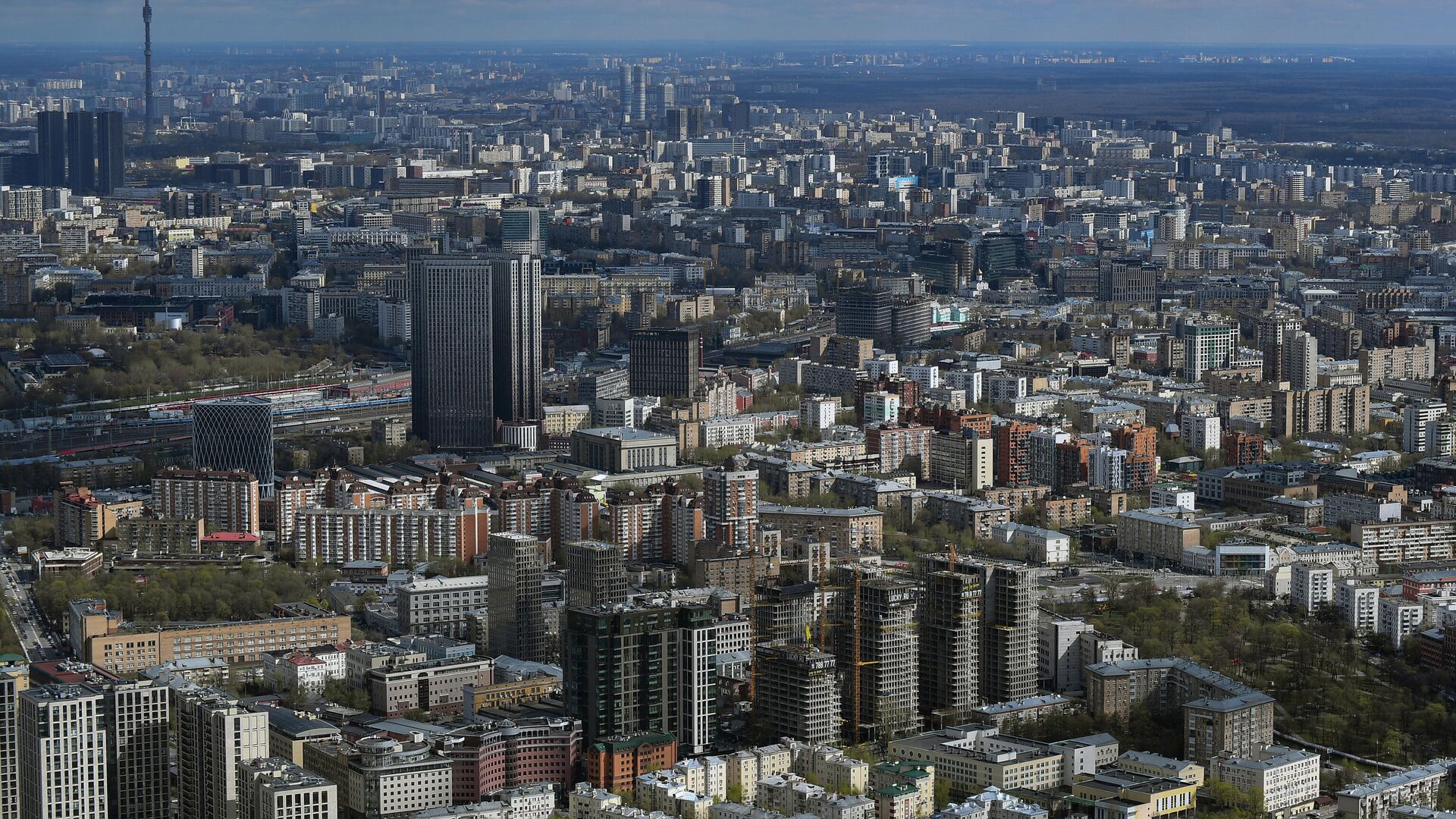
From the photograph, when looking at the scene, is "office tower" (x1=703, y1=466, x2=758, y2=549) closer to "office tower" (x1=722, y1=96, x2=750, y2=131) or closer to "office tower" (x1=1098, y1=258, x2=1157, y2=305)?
"office tower" (x1=1098, y1=258, x2=1157, y2=305)

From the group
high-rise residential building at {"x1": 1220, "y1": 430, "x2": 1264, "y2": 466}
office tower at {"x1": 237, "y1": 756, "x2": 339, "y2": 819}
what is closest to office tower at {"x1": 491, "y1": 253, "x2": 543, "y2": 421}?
high-rise residential building at {"x1": 1220, "y1": 430, "x2": 1264, "y2": 466}

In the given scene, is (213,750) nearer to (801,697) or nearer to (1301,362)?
(801,697)

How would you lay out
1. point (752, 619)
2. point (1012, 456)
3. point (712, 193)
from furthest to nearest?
point (712, 193) → point (1012, 456) → point (752, 619)

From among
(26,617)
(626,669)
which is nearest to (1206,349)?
(26,617)

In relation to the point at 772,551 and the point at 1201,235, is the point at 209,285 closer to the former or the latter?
the point at 1201,235

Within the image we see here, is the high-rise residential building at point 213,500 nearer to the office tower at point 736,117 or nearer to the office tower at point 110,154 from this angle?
the office tower at point 110,154
